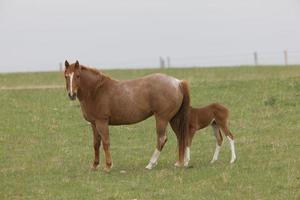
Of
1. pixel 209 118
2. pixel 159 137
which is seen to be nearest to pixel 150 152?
pixel 209 118

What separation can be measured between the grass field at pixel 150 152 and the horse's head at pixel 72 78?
1.45m

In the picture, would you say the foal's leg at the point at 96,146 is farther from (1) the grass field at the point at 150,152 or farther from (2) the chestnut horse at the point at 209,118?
(2) the chestnut horse at the point at 209,118

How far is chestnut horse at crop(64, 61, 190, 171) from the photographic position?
43.2ft

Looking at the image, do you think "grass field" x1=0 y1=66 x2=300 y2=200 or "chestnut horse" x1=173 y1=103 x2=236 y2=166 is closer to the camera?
"grass field" x1=0 y1=66 x2=300 y2=200

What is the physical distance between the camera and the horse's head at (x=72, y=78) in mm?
12718

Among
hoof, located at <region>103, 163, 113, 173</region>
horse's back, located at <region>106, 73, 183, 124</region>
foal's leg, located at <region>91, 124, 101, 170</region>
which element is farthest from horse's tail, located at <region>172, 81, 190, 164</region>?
foal's leg, located at <region>91, 124, 101, 170</region>

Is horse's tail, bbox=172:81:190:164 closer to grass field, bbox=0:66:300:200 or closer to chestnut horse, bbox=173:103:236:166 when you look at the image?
chestnut horse, bbox=173:103:236:166

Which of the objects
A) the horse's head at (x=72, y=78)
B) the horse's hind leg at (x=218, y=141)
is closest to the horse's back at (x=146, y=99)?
the horse's head at (x=72, y=78)

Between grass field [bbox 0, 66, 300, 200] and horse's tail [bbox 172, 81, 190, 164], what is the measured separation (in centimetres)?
51

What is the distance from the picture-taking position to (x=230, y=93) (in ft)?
78.9

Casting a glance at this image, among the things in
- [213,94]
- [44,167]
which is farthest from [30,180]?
[213,94]

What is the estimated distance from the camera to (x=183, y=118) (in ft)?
44.1

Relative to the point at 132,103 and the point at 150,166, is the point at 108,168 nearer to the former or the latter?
the point at 150,166

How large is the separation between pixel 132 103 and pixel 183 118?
1007 mm
